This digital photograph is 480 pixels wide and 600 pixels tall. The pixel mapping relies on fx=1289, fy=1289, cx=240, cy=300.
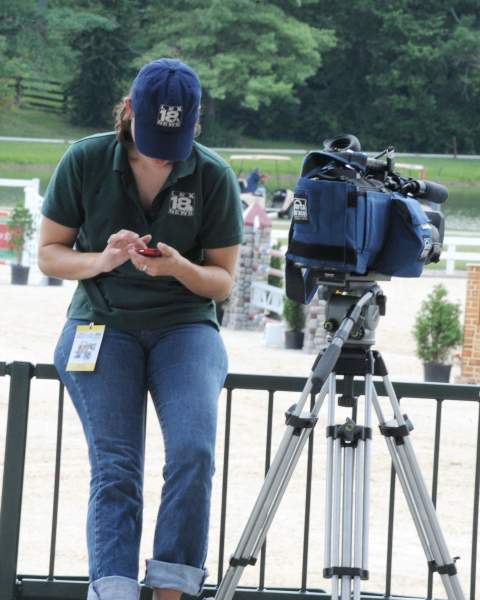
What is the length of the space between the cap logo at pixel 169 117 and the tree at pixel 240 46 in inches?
1676

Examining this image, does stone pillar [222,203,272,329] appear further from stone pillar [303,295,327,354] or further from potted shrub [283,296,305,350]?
stone pillar [303,295,327,354]

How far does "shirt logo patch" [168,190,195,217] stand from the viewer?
2.72 m

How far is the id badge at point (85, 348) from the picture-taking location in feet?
8.71

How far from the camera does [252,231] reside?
14.7 m

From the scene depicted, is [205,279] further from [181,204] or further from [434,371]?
[434,371]

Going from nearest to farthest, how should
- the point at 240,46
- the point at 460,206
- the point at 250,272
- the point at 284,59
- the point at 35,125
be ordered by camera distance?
the point at 250,272 < the point at 460,206 < the point at 284,59 < the point at 240,46 < the point at 35,125

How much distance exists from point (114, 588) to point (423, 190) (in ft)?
3.31

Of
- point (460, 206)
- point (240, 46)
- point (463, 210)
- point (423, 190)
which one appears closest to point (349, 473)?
point (423, 190)

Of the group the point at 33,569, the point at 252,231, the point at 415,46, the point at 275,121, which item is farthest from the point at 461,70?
the point at 33,569

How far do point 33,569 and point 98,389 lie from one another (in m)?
2.61

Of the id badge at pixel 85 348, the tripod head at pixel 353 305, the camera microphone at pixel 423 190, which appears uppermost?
the camera microphone at pixel 423 190

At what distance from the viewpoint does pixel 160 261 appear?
2.56 meters

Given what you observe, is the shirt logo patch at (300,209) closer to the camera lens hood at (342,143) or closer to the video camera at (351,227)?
the video camera at (351,227)

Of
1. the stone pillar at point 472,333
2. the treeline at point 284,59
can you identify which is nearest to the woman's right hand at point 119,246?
the stone pillar at point 472,333
